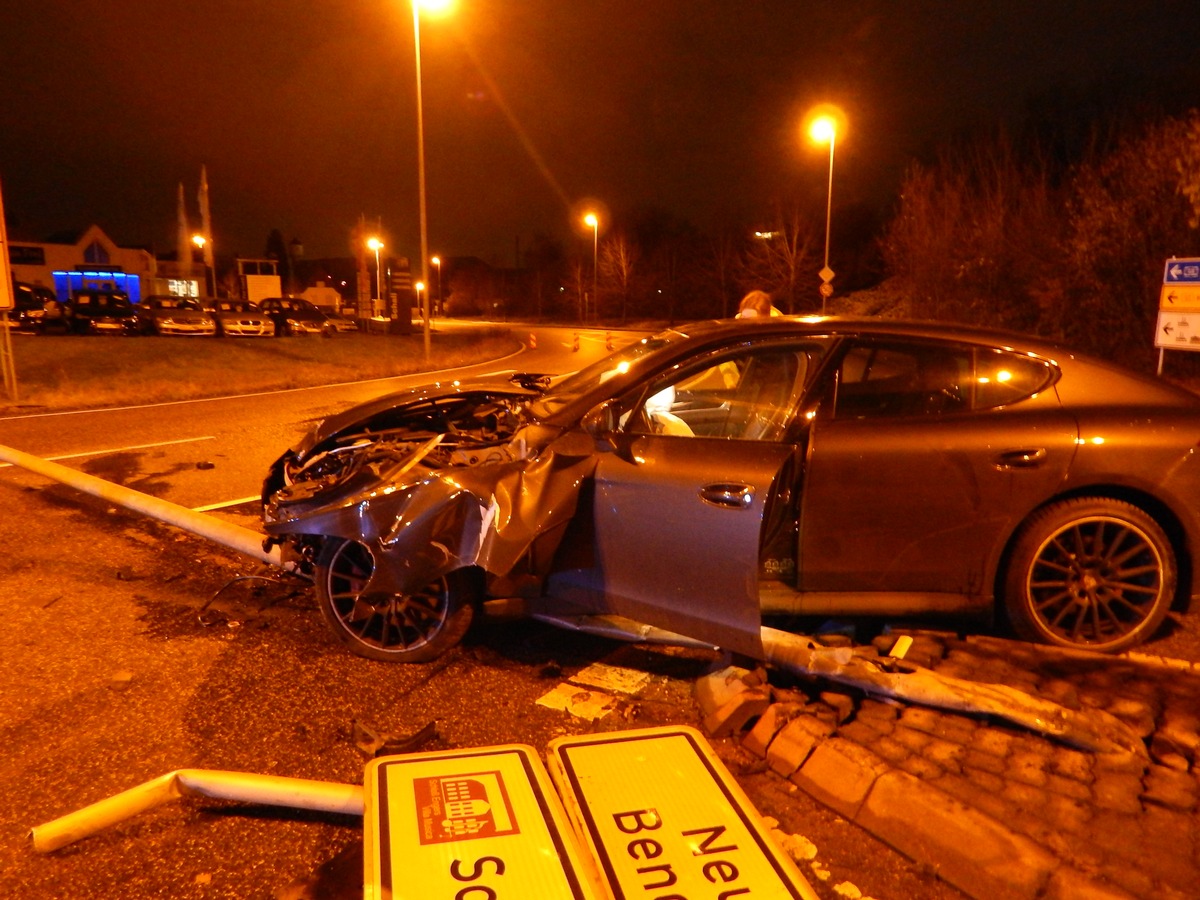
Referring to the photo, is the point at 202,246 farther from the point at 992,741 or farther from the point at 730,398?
the point at 992,741

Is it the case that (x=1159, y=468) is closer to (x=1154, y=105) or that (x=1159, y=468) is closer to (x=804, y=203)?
(x=1154, y=105)

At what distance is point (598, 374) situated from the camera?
14.7ft

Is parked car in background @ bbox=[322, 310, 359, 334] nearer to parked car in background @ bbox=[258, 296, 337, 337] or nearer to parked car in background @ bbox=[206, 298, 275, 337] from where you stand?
parked car in background @ bbox=[258, 296, 337, 337]

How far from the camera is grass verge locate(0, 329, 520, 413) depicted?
15.6 m

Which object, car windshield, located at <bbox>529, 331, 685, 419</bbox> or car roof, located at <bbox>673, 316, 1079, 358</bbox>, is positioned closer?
car roof, located at <bbox>673, 316, 1079, 358</bbox>

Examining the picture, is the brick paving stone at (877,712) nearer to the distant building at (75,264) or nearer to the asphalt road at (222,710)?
the asphalt road at (222,710)

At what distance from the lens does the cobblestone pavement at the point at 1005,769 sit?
2.63 m

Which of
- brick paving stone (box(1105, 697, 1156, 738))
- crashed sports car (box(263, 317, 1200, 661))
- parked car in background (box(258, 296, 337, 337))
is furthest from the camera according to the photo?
parked car in background (box(258, 296, 337, 337))

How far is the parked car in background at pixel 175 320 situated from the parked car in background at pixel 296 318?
4.35 meters

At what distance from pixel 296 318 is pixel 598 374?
37197 mm

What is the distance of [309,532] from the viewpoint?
3.91 m

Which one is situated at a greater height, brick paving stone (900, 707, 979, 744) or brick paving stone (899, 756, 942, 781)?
brick paving stone (900, 707, 979, 744)

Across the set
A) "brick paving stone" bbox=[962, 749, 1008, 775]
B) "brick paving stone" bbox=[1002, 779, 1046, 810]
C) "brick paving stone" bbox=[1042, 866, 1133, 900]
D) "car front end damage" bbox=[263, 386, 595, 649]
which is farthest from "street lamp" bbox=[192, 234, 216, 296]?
"brick paving stone" bbox=[1042, 866, 1133, 900]

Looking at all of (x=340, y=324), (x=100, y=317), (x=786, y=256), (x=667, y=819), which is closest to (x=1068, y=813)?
(x=667, y=819)
